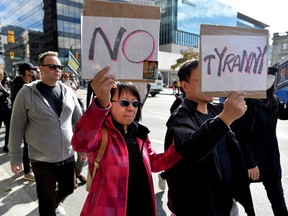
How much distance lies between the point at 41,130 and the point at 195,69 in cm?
163

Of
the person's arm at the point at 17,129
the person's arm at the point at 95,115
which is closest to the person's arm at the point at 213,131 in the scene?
the person's arm at the point at 95,115

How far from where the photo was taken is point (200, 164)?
4.95ft

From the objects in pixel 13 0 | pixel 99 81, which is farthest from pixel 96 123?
pixel 13 0

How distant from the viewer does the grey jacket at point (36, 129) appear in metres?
2.35

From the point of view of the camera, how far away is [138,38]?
4.16 feet

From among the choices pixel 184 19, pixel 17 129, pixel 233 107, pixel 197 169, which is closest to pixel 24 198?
pixel 17 129

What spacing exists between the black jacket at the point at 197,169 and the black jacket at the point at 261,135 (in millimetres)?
755

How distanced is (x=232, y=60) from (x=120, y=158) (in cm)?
84

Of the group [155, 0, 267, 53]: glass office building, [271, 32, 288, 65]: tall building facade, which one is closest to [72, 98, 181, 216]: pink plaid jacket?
[155, 0, 267, 53]: glass office building

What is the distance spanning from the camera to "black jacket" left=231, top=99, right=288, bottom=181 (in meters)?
2.37

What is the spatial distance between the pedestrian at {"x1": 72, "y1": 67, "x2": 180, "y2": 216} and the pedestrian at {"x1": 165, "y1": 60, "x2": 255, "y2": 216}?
151 millimetres

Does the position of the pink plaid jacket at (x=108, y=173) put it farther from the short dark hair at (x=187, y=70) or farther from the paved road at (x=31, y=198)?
the paved road at (x=31, y=198)

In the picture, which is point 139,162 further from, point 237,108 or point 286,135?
point 286,135

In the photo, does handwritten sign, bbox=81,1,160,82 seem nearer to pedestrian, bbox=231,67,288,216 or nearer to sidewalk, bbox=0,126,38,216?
pedestrian, bbox=231,67,288,216
